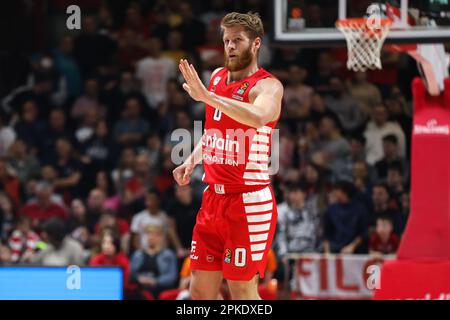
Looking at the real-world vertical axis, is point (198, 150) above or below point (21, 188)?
above

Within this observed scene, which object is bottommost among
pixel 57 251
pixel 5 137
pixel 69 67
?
pixel 57 251

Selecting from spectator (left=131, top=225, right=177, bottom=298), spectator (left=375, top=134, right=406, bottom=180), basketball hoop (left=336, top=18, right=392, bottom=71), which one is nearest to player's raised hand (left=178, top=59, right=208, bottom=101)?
basketball hoop (left=336, top=18, right=392, bottom=71)

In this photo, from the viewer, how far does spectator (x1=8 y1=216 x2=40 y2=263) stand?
470 inches

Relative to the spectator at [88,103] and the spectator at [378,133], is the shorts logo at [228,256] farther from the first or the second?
the spectator at [88,103]

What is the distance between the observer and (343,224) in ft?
38.8

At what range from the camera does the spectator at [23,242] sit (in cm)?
1194

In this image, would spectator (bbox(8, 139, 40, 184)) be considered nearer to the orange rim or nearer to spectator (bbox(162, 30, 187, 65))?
spectator (bbox(162, 30, 187, 65))

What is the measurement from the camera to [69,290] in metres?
8.80

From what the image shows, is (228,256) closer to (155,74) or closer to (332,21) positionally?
(332,21)

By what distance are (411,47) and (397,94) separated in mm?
4292

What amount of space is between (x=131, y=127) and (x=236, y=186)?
24.4 feet

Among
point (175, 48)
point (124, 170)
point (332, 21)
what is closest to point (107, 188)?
point (124, 170)

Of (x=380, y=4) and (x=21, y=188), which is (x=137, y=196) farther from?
(x=380, y=4)
